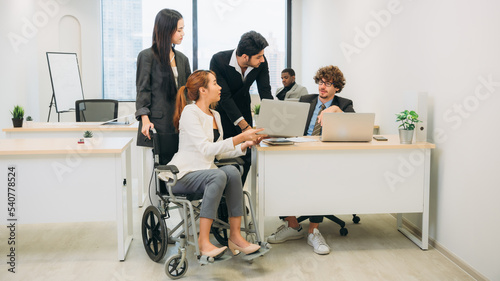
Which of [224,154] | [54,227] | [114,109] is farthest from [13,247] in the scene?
[114,109]

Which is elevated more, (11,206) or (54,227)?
(11,206)

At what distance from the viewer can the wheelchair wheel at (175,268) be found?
2465 millimetres

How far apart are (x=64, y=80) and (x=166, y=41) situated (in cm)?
447

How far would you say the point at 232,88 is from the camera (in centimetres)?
317

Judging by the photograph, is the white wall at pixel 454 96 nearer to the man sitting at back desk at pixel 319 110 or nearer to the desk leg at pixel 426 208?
the desk leg at pixel 426 208

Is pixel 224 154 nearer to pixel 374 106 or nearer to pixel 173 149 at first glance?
pixel 173 149

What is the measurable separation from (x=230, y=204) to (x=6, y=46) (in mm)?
4035

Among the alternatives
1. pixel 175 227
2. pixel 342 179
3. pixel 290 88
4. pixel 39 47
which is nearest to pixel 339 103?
pixel 342 179

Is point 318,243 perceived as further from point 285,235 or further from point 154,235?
point 154,235

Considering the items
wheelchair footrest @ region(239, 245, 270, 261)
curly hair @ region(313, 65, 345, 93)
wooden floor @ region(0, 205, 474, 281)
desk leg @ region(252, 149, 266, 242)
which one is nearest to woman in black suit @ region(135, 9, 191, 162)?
desk leg @ region(252, 149, 266, 242)

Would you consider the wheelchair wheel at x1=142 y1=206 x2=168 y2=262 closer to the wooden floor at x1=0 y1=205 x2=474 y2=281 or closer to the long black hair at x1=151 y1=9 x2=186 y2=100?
the wooden floor at x1=0 y1=205 x2=474 y2=281

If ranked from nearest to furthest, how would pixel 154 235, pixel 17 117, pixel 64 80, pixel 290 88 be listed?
pixel 154 235, pixel 17 117, pixel 290 88, pixel 64 80

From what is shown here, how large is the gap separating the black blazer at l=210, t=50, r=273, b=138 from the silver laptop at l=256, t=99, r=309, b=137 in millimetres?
471

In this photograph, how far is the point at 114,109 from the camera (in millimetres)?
5434
